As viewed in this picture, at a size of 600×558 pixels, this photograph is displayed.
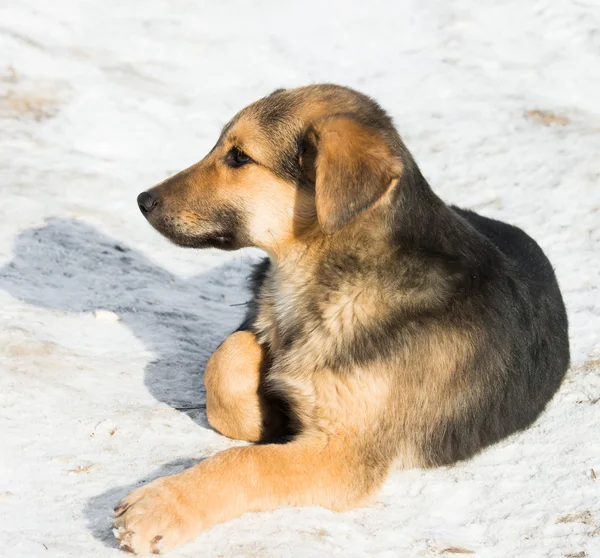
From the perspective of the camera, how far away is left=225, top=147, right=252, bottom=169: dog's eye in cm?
454

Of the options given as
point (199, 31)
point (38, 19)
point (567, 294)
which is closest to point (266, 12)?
point (199, 31)

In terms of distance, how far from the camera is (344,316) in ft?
14.1

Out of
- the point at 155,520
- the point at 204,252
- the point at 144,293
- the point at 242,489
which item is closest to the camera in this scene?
the point at 155,520

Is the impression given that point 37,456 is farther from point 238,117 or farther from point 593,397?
point 593,397

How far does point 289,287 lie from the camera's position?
454 centimetres

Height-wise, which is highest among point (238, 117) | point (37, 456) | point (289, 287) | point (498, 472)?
point (238, 117)

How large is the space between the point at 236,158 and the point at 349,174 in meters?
0.87

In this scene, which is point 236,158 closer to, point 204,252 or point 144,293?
point 144,293

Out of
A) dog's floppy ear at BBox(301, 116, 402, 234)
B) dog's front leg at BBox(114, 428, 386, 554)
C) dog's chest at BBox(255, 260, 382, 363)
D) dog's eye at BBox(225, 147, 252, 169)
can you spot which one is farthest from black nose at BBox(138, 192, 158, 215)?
dog's front leg at BBox(114, 428, 386, 554)

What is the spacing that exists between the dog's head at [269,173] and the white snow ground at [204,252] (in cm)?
108

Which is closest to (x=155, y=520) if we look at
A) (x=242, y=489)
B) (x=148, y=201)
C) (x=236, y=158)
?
(x=242, y=489)

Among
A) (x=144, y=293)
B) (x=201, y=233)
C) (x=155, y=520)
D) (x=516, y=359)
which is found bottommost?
(x=144, y=293)

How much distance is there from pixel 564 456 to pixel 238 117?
2.54 m

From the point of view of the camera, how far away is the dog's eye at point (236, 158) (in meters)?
4.54
